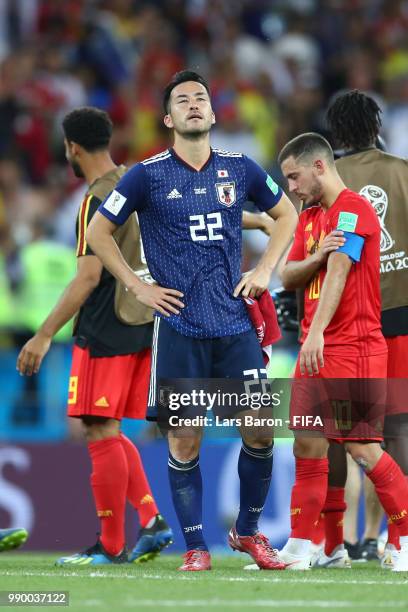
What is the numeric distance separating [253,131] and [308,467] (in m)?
8.79

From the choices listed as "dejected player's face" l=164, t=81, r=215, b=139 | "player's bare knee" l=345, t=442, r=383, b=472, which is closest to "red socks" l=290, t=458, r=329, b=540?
"player's bare knee" l=345, t=442, r=383, b=472

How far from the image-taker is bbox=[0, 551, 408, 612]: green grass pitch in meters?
5.54

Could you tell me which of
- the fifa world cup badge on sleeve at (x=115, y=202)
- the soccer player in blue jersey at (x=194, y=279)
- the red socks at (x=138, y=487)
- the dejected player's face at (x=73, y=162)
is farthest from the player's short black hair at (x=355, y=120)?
the red socks at (x=138, y=487)

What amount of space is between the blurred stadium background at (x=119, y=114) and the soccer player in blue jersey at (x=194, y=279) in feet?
11.7

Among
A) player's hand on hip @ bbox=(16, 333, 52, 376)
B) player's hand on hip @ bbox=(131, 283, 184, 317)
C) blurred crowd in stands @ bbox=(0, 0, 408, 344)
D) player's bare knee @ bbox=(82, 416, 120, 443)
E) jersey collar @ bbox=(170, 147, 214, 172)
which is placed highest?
blurred crowd in stands @ bbox=(0, 0, 408, 344)

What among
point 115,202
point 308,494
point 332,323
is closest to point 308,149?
point 332,323

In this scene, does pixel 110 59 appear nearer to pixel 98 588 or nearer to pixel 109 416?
pixel 109 416

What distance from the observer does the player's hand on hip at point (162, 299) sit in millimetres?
6852

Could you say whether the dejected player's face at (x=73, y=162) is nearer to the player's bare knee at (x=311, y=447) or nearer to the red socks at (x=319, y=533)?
the player's bare knee at (x=311, y=447)

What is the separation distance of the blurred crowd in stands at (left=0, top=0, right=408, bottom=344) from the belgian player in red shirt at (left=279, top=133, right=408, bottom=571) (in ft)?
20.8

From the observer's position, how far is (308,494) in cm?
707

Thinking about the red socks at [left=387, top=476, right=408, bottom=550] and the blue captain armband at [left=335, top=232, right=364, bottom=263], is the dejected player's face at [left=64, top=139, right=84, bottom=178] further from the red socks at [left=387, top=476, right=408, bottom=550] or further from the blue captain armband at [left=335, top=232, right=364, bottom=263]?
the red socks at [left=387, top=476, right=408, bottom=550]

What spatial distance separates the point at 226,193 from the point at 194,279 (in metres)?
0.45

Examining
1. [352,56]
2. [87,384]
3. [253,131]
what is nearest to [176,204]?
[87,384]
